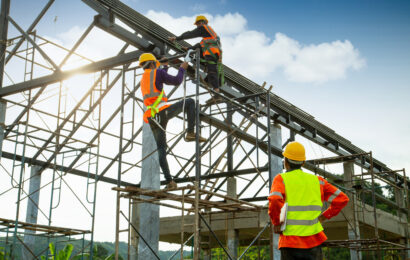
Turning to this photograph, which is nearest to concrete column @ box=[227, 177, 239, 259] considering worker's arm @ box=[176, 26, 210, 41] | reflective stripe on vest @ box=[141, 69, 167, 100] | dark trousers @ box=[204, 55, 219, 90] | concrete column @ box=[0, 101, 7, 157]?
dark trousers @ box=[204, 55, 219, 90]

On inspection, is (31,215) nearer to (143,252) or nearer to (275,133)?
(143,252)

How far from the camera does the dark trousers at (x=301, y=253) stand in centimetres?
486

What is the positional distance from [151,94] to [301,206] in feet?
13.8

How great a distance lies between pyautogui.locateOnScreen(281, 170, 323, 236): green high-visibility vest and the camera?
4.90 metres

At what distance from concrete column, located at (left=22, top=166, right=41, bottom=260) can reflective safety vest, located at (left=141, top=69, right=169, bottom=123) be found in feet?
30.9

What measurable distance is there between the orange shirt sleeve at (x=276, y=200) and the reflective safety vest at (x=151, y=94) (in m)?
3.93

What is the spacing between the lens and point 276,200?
4867 millimetres

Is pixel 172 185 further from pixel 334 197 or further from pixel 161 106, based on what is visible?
pixel 334 197

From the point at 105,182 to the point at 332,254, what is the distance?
3060 centimetres

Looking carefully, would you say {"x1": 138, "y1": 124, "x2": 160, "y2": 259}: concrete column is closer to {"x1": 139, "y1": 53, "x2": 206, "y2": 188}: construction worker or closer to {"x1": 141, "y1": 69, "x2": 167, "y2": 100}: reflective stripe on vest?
{"x1": 139, "y1": 53, "x2": 206, "y2": 188}: construction worker

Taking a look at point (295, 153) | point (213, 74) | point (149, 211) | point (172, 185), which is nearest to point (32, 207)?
point (149, 211)

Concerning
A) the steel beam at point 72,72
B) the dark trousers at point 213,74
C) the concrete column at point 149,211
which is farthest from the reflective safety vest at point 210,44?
the concrete column at point 149,211

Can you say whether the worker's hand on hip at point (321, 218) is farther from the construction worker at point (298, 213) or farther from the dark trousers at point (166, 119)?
the dark trousers at point (166, 119)

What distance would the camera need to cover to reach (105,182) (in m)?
18.4
